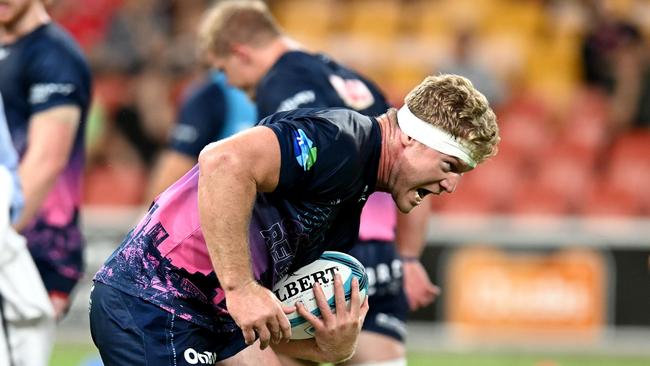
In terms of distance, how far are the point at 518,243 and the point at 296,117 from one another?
7.12m

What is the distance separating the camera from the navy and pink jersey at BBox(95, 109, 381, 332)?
155 inches

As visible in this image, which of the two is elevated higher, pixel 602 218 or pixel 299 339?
pixel 299 339

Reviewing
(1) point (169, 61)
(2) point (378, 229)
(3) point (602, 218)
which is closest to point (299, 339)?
(2) point (378, 229)

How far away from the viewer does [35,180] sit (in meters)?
5.55

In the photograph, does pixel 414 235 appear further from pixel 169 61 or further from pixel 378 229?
pixel 169 61

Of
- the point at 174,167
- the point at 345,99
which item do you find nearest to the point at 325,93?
the point at 345,99

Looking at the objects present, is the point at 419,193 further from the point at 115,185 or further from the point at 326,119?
the point at 115,185

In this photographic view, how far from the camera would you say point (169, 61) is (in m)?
13.4

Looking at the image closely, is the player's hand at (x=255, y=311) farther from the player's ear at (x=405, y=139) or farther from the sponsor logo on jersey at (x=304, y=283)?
the player's ear at (x=405, y=139)

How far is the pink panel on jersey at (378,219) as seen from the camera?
5836 millimetres

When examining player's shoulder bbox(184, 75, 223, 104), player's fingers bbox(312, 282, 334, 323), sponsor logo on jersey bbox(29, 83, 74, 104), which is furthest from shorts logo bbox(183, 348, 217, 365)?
player's shoulder bbox(184, 75, 223, 104)

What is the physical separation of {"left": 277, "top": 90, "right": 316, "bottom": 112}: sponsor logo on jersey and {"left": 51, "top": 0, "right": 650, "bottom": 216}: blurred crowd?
21.5ft

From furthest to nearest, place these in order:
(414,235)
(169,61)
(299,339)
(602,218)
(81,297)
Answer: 1. (169,61)
2. (602,218)
3. (81,297)
4. (414,235)
5. (299,339)

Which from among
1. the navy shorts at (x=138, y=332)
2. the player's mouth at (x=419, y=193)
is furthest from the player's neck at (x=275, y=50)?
the navy shorts at (x=138, y=332)
